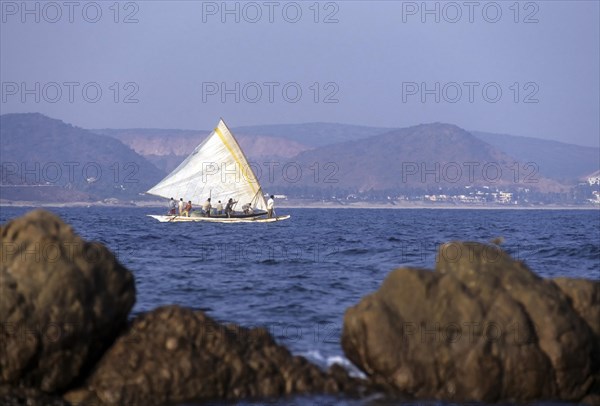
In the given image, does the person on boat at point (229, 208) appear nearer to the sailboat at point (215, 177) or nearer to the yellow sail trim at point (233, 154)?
the sailboat at point (215, 177)

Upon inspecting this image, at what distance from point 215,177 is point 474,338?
62.5m

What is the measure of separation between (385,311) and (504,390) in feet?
6.02

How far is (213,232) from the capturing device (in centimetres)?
6328

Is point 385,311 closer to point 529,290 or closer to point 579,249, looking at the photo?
point 529,290

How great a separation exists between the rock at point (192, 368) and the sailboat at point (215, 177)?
60569 millimetres

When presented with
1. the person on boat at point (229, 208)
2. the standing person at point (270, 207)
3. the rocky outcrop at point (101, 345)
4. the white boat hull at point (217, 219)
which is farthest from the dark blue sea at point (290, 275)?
the standing person at point (270, 207)

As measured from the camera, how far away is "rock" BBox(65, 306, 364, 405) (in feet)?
39.0

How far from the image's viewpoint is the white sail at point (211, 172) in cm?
7356

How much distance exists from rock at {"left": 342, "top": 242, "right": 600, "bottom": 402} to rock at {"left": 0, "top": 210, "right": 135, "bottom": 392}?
3.29 m

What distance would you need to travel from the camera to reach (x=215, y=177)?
243 feet

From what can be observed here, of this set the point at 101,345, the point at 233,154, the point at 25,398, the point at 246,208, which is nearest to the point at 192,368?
the point at 101,345

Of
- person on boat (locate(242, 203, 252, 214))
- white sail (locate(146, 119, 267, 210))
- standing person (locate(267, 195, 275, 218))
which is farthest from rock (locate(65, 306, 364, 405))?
standing person (locate(267, 195, 275, 218))

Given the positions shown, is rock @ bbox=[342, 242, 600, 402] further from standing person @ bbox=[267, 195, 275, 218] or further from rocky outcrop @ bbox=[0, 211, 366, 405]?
standing person @ bbox=[267, 195, 275, 218]

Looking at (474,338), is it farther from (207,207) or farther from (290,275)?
(207,207)
